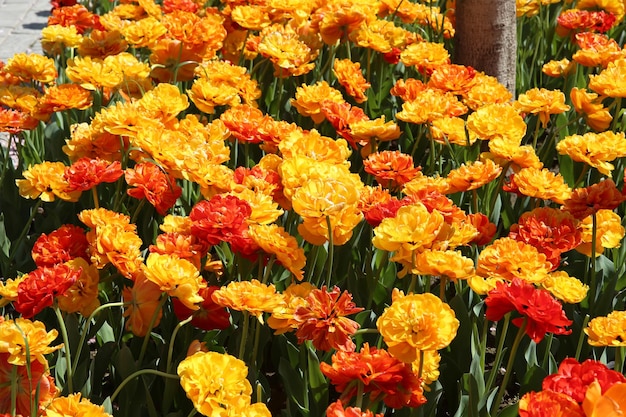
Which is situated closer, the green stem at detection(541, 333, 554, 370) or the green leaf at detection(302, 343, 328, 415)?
the green leaf at detection(302, 343, 328, 415)

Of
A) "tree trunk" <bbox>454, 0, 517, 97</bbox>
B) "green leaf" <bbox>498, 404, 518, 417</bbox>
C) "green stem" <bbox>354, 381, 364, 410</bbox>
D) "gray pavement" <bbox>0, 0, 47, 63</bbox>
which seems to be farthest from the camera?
"gray pavement" <bbox>0, 0, 47, 63</bbox>

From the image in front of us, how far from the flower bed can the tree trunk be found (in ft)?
0.87

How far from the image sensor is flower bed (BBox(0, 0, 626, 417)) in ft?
4.97

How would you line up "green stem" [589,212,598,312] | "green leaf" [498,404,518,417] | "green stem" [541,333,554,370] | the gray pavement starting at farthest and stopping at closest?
the gray pavement < "green stem" [589,212,598,312] < "green stem" [541,333,554,370] < "green leaf" [498,404,518,417]

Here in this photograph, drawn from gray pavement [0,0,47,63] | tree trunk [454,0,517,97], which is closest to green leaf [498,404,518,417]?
tree trunk [454,0,517,97]

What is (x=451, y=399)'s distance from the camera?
194cm

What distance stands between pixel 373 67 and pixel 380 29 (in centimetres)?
26

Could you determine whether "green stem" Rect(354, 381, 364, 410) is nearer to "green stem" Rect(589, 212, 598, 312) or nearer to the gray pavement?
"green stem" Rect(589, 212, 598, 312)

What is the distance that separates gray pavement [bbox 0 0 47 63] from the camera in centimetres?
488

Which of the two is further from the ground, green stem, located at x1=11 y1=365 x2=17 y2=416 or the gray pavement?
green stem, located at x1=11 y1=365 x2=17 y2=416

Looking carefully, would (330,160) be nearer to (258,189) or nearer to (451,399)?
(258,189)

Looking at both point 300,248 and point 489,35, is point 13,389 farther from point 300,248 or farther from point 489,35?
point 489,35

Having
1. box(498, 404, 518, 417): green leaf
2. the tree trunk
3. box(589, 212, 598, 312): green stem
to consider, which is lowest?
box(498, 404, 518, 417): green leaf

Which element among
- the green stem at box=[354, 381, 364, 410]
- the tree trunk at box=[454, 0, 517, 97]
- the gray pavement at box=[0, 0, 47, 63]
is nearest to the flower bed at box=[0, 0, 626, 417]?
the green stem at box=[354, 381, 364, 410]
